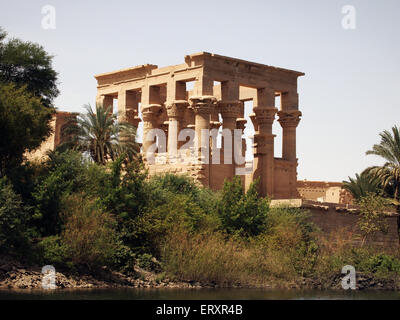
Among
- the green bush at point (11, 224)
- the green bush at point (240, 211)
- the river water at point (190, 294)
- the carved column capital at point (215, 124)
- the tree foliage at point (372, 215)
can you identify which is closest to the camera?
the river water at point (190, 294)

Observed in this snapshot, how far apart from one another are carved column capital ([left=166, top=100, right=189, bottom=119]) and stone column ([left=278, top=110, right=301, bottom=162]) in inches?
206

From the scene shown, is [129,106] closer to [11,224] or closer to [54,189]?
[54,189]

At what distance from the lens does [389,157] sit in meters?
43.7

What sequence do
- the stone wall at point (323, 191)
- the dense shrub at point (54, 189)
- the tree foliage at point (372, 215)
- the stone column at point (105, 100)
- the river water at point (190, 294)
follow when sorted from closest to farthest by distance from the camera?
the river water at point (190, 294) < the dense shrub at point (54, 189) < the tree foliage at point (372, 215) < the stone column at point (105, 100) < the stone wall at point (323, 191)

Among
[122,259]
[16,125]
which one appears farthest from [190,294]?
[16,125]

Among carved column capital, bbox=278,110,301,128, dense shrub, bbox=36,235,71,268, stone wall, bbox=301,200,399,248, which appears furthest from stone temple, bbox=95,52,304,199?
dense shrub, bbox=36,235,71,268

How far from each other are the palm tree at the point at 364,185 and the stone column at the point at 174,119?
9.48m

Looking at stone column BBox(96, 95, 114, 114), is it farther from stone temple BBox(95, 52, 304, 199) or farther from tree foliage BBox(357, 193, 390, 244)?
tree foliage BBox(357, 193, 390, 244)

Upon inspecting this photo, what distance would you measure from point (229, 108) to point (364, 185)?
807 centimetres

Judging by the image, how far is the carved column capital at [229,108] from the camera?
4197 centimetres

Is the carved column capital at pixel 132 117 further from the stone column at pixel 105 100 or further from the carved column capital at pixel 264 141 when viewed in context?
the carved column capital at pixel 264 141

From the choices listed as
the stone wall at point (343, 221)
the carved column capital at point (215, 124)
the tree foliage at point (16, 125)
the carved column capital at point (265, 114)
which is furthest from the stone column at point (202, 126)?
the tree foliage at point (16, 125)

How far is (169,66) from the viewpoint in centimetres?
4328
